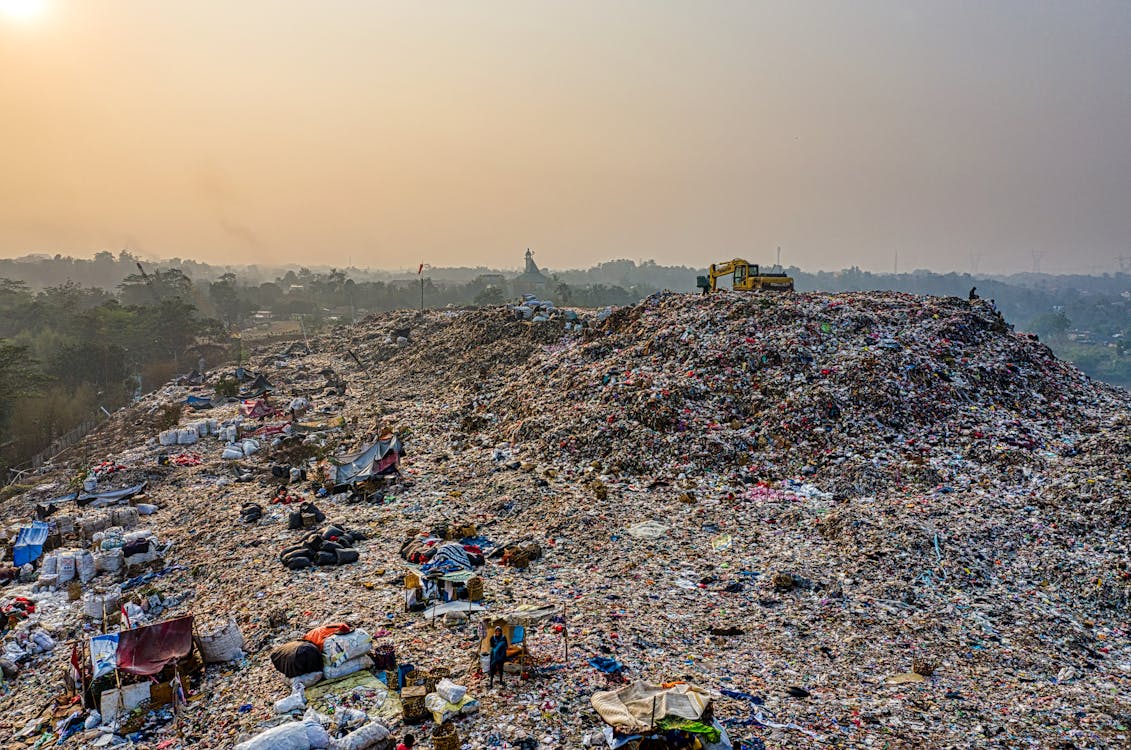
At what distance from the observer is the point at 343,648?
5941 millimetres

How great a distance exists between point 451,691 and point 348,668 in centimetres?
125

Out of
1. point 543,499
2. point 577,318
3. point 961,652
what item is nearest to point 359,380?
point 577,318

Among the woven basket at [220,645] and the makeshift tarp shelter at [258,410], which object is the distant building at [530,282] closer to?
the makeshift tarp shelter at [258,410]

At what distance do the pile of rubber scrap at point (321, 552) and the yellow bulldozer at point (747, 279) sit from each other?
13484 millimetres

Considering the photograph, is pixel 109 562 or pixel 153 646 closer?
pixel 153 646

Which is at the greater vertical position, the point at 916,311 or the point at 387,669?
the point at 916,311

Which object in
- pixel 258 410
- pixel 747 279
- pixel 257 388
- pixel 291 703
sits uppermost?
pixel 747 279

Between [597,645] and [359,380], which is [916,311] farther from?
[359,380]

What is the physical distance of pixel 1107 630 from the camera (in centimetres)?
676

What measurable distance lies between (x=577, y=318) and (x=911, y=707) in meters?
17.2

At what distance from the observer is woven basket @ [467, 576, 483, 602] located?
7216 millimetres

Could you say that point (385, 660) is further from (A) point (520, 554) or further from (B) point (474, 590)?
(A) point (520, 554)

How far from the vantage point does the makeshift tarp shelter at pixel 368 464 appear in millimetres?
12039

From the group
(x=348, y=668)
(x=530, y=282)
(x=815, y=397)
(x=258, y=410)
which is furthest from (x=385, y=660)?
(x=530, y=282)
